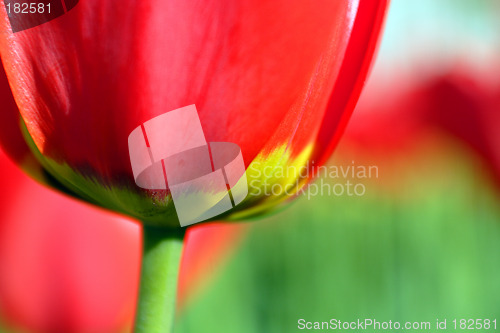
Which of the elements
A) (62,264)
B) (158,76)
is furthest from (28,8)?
(62,264)

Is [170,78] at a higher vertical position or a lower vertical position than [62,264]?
higher

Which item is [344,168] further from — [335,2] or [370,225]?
[335,2]

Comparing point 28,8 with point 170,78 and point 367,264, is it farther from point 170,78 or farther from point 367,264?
point 367,264

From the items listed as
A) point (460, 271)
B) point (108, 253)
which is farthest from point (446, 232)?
point (108, 253)

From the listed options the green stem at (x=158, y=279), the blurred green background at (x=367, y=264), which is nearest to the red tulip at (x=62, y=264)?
the blurred green background at (x=367, y=264)

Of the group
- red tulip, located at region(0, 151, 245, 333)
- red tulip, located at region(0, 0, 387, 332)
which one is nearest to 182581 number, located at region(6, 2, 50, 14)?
red tulip, located at region(0, 0, 387, 332)

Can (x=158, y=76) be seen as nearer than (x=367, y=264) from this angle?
Yes

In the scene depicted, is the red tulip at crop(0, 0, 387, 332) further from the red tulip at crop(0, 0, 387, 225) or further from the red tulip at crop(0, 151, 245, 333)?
the red tulip at crop(0, 151, 245, 333)

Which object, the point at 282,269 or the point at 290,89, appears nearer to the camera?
the point at 290,89
